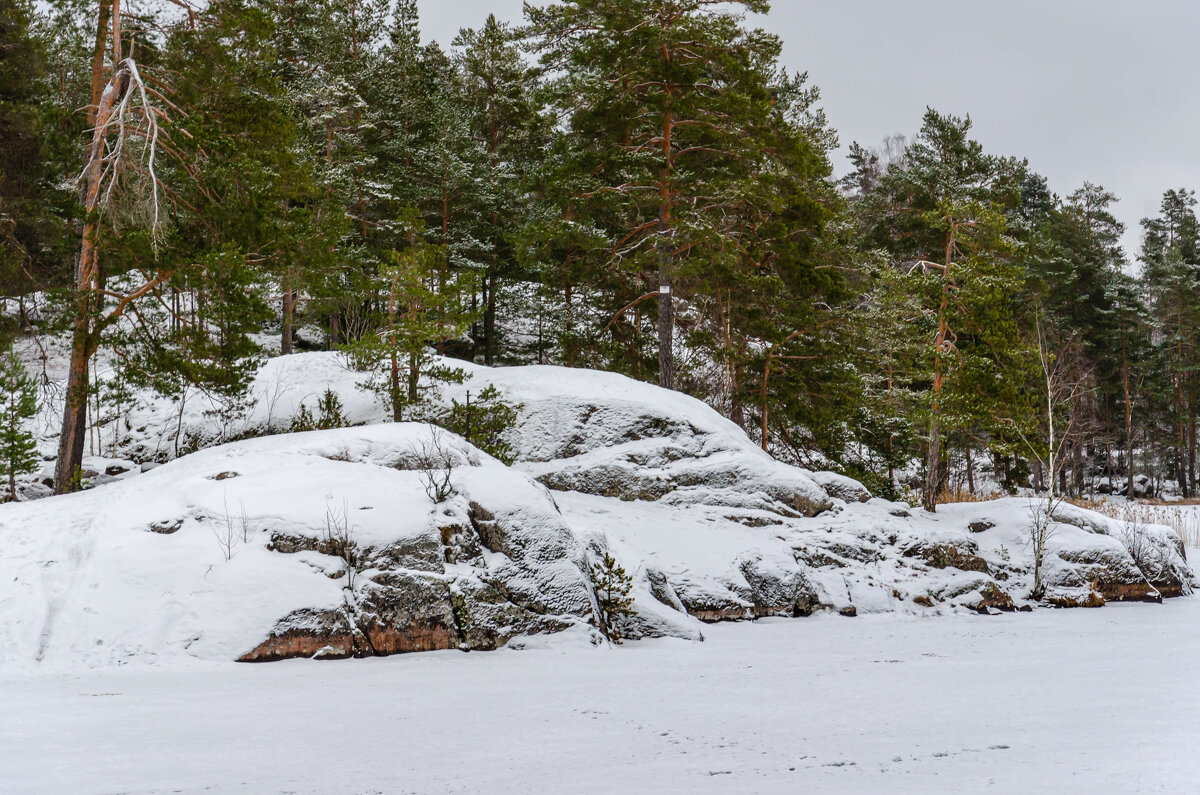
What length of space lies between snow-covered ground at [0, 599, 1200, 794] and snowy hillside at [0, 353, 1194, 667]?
1.72ft

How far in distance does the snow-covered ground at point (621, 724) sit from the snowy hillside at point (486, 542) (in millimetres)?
525

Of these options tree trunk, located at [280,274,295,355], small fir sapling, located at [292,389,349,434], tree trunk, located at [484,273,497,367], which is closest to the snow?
small fir sapling, located at [292,389,349,434]

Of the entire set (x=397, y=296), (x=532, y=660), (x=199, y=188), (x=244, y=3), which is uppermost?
(x=244, y=3)

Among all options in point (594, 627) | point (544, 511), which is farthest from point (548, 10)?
point (594, 627)

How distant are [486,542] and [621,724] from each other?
3.97 metres

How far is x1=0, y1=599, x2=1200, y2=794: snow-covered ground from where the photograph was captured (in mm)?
3334

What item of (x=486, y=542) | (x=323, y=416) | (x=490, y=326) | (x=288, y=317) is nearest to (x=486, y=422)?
(x=323, y=416)

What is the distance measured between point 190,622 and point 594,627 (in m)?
3.87

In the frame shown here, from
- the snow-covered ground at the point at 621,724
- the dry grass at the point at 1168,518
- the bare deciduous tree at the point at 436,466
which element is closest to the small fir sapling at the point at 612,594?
the snow-covered ground at the point at 621,724

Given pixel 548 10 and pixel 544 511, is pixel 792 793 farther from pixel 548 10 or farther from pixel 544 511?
pixel 548 10

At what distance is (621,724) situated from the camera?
175 inches

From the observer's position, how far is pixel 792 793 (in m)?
3.14

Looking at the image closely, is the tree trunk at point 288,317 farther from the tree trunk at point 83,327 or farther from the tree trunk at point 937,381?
the tree trunk at point 937,381

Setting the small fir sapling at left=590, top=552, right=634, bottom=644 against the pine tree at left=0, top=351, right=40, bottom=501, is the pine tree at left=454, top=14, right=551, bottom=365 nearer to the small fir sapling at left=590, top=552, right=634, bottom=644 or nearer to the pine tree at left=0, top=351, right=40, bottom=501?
the pine tree at left=0, top=351, right=40, bottom=501
